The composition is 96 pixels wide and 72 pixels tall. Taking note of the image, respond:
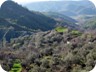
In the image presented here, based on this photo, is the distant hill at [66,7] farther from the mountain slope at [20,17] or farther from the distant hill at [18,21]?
the distant hill at [18,21]

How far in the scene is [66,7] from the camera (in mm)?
157375

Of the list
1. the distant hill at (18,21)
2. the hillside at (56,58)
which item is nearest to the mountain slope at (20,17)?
the distant hill at (18,21)

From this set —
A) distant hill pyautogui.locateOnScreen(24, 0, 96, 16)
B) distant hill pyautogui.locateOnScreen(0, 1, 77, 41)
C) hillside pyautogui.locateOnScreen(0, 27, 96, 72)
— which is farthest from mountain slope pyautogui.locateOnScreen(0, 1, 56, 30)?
distant hill pyautogui.locateOnScreen(24, 0, 96, 16)

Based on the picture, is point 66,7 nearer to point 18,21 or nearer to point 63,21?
point 63,21

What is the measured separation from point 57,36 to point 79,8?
435 feet

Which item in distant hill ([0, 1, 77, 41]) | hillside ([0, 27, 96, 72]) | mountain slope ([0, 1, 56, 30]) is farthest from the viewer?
mountain slope ([0, 1, 56, 30])

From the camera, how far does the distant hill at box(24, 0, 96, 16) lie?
13850 centimetres

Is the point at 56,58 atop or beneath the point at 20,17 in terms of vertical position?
atop

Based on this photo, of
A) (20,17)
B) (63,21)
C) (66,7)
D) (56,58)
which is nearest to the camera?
(56,58)

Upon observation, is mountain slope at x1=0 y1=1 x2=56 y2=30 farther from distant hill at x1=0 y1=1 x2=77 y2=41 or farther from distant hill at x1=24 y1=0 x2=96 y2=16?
distant hill at x1=24 y1=0 x2=96 y2=16

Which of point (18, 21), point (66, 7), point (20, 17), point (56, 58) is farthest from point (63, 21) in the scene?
point (66, 7)

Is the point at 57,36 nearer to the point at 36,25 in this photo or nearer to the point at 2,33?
the point at 2,33

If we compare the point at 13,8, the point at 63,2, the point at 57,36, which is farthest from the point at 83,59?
the point at 63,2

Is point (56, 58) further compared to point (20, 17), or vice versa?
point (20, 17)
